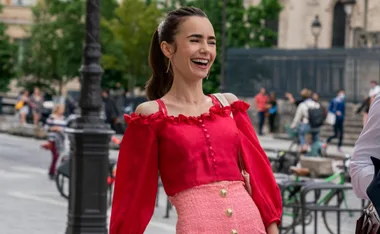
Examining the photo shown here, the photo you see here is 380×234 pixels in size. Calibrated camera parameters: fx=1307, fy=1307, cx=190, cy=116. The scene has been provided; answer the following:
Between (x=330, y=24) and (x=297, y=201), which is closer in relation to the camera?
(x=297, y=201)

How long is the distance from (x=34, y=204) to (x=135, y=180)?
14.2 m

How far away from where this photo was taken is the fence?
44.4 meters

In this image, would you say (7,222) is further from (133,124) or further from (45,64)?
(45,64)

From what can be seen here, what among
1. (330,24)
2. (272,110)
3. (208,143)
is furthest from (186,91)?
(330,24)

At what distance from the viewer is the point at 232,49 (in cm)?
4925

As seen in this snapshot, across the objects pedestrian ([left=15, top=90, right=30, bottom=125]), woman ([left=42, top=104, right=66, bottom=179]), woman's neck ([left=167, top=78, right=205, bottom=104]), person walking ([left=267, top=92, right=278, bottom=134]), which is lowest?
pedestrian ([left=15, top=90, right=30, bottom=125])

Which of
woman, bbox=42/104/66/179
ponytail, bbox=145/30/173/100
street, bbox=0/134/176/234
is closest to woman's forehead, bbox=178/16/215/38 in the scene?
ponytail, bbox=145/30/173/100

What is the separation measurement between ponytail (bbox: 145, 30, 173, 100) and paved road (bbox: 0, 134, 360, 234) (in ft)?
28.6

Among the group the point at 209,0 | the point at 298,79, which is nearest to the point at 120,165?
the point at 298,79

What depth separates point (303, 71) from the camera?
47188 mm

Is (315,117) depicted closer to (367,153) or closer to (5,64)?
(367,153)

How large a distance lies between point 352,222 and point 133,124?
9.13 meters

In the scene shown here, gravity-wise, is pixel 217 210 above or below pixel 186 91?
below

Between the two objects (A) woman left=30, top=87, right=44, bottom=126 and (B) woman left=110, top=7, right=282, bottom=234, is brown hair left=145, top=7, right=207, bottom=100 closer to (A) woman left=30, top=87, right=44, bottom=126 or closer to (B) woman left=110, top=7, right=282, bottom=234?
(B) woman left=110, top=7, right=282, bottom=234
